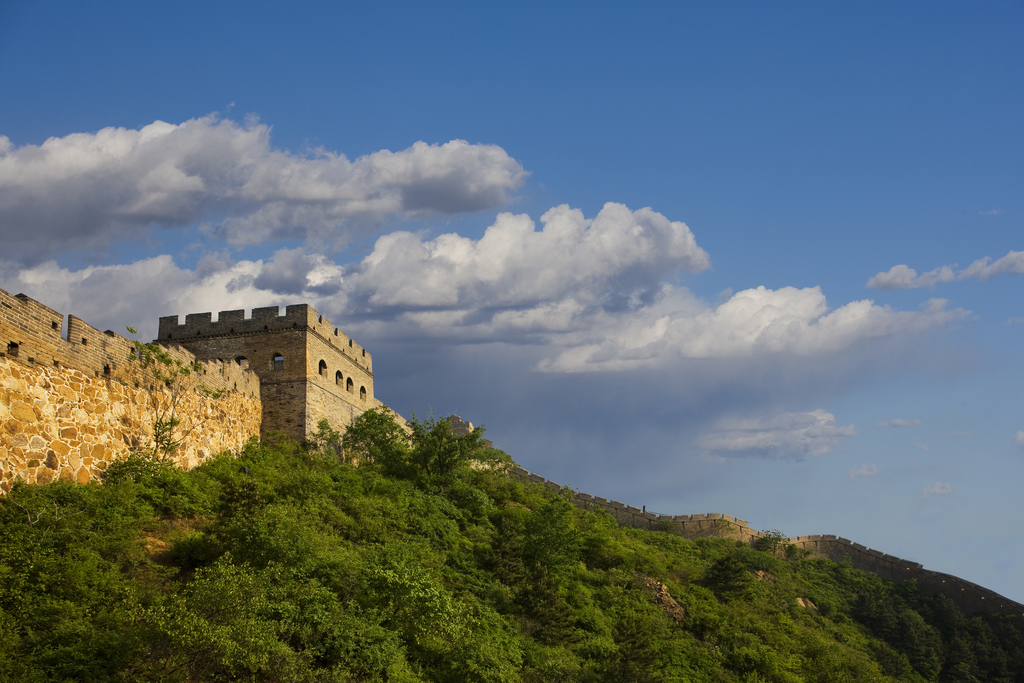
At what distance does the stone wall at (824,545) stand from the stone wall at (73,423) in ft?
77.2

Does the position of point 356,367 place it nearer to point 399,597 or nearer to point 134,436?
point 134,436

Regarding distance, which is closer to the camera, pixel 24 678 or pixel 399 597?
pixel 24 678

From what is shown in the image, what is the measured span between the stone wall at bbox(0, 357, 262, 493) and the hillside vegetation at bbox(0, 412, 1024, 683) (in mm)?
526

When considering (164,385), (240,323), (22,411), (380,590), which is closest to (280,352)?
(240,323)

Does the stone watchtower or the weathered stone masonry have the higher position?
the stone watchtower

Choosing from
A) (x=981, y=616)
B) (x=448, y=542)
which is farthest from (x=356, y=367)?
(x=981, y=616)

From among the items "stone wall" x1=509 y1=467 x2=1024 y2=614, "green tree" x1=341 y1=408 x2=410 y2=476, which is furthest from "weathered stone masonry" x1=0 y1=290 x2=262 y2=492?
"stone wall" x1=509 y1=467 x2=1024 y2=614

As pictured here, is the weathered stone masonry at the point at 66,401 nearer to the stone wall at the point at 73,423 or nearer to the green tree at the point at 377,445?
the stone wall at the point at 73,423

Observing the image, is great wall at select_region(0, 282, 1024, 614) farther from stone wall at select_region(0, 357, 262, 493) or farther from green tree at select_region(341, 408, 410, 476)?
green tree at select_region(341, 408, 410, 476)

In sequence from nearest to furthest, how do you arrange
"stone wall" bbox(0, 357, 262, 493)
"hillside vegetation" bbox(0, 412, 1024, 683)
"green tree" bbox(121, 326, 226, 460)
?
"hillside vegetation" bbox(0, 412, 1024, 683) → "stone wall" bbox(0, 357, 262, 493) → "green tree" bbox(121, 326, 226, 460)

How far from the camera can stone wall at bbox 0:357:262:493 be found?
15977 millimetres

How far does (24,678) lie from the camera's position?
1139 centimetres

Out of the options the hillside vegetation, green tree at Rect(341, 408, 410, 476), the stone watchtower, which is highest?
the stone watchtower

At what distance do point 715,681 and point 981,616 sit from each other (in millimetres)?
26291
